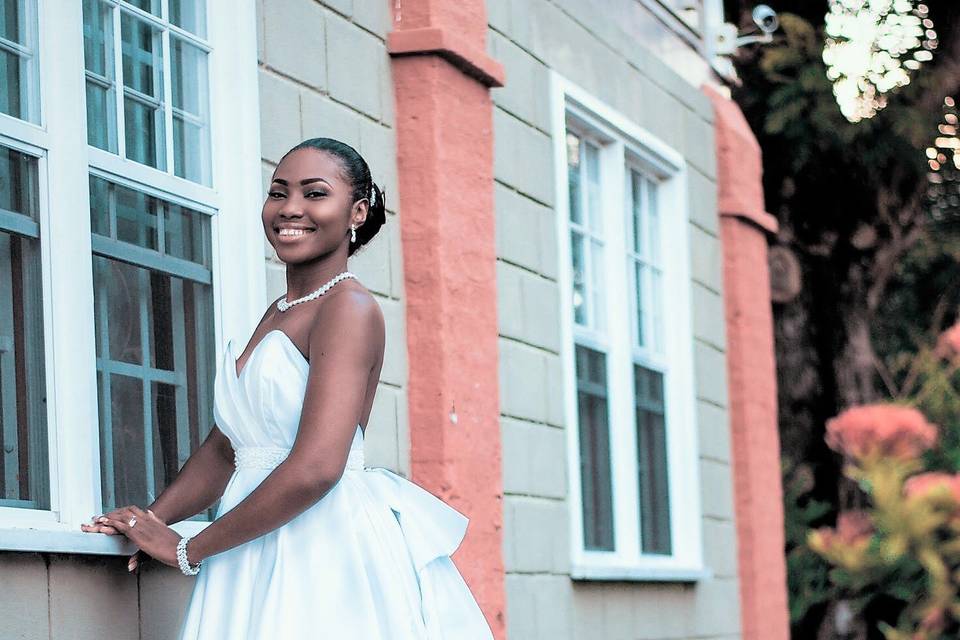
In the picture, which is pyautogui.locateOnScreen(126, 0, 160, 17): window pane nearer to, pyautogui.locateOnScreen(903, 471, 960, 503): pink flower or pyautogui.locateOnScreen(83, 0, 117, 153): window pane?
pyautogui.locateOnScreen(83, 0, 117, 153): window pane

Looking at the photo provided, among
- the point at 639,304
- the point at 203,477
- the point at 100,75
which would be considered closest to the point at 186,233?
the point at 100,75

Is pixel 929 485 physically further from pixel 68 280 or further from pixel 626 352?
pixel 68 280

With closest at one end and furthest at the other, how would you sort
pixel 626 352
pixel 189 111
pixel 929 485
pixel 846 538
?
pixel 189 111, pixel 626 352, pixel 929 485, pixel 846 538

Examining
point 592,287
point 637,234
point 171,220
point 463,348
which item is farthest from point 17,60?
point 637,234

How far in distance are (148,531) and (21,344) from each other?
2.24ft

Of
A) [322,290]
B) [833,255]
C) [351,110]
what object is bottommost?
[322,290]

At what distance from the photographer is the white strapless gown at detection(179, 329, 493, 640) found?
368 centimetres

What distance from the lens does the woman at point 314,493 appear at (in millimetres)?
3629

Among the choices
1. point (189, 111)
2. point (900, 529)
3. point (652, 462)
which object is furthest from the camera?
point (900, 529)

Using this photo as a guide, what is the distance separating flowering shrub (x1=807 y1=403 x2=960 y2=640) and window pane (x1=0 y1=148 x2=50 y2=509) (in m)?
10.8

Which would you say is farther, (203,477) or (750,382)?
(750,382)

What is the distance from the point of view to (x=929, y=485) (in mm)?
14703

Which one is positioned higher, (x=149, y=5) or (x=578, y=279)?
(x=149, y=5)

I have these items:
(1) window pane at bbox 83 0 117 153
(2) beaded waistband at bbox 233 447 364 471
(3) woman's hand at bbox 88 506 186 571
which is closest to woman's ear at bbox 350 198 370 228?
(2) beaded waistband at bbox 233 447 364 471
